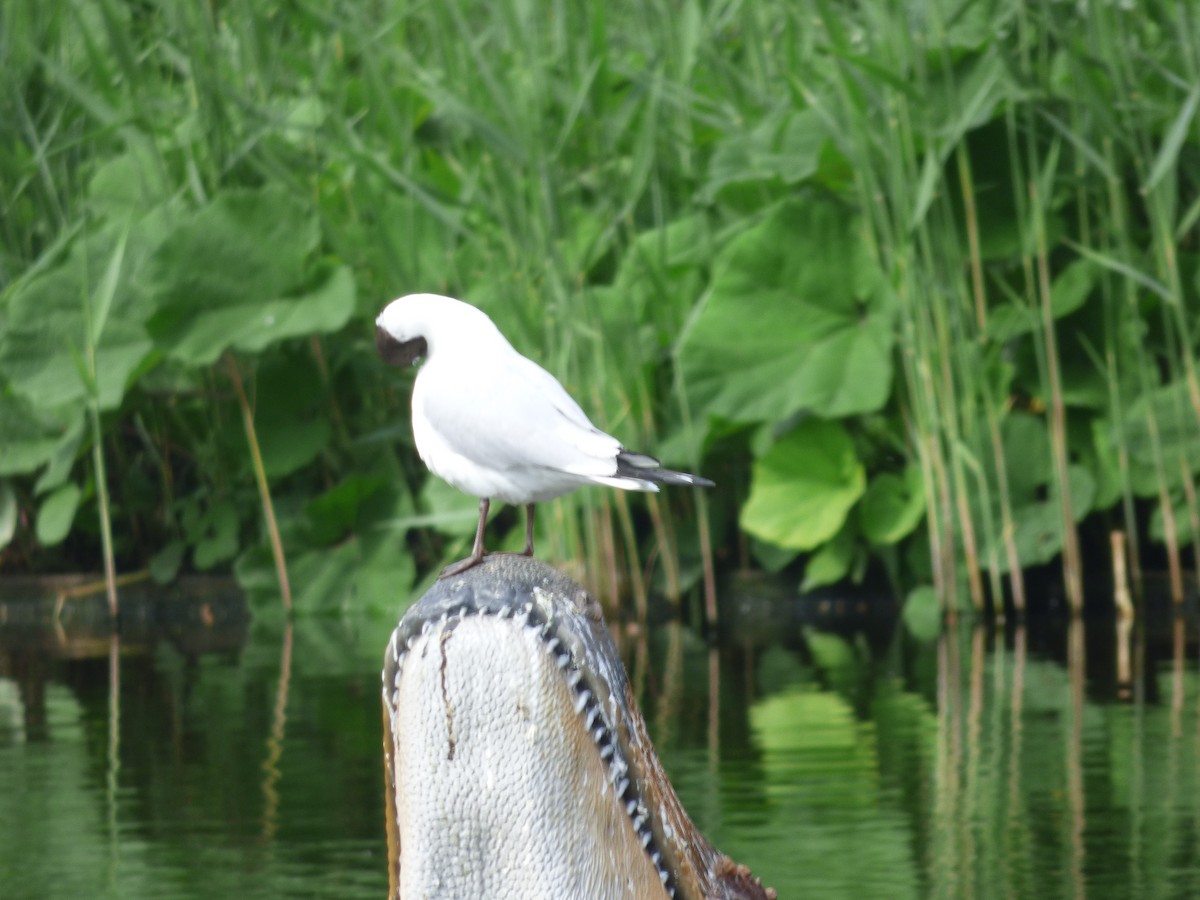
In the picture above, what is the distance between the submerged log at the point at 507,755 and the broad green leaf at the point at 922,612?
4.51m

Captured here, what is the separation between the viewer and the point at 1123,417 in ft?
21.0

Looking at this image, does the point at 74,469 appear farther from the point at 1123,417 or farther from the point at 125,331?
the point at 1123,417

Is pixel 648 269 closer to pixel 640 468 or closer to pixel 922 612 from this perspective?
pixel 922 612

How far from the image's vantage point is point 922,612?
21.1ft

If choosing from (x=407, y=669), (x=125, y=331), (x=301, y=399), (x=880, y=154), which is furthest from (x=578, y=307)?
(x=407, y=669)

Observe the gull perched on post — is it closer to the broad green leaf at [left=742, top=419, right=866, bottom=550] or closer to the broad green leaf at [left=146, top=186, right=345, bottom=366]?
the broad green leaf at [left=742, top=419, right=866, bottom=550]

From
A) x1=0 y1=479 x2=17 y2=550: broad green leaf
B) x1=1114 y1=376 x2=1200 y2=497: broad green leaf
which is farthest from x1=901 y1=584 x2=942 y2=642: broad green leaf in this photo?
x1=0 y1=479 x2=17 y2=550: broad green leaf

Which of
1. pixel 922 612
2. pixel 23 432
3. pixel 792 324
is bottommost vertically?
pixel 922 612

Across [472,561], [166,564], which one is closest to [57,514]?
[166,564]

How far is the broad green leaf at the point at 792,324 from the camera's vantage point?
6430 millimetres

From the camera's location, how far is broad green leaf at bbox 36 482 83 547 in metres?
7.22

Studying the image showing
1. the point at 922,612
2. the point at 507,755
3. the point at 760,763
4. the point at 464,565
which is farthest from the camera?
the point at 922,612

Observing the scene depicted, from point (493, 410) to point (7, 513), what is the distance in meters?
5.73

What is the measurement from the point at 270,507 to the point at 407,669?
5.17 metres
